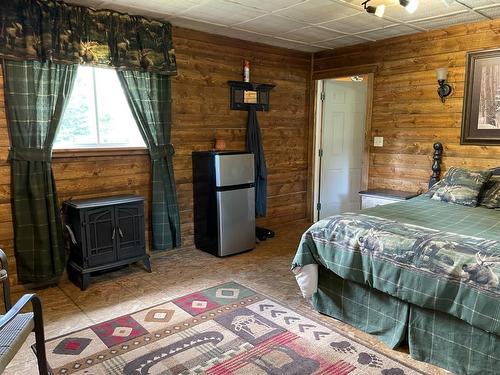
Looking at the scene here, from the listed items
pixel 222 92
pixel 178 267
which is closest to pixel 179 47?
pixel 222 92

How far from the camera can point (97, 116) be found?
349 centimetres

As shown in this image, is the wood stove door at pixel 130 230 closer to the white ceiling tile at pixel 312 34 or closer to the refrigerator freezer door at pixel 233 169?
the refrigerator freezer door at pixel 233 169

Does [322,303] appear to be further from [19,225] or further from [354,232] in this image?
[19,225]

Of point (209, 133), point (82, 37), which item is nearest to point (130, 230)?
point (209, 133)

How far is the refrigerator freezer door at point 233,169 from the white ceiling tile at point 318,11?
1452 millimetres

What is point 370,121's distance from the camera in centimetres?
456

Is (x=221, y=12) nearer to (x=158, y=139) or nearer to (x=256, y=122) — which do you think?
(x=158, y=139)

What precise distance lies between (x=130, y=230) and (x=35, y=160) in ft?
3.21

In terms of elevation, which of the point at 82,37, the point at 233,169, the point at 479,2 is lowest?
the point at 233,169

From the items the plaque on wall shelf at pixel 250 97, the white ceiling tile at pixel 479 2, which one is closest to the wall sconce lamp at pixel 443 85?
the white ceiling tile at pixel 479 2

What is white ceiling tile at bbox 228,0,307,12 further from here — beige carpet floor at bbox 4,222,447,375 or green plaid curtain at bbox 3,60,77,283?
beige carpet floor at bbox 4,222,447,375

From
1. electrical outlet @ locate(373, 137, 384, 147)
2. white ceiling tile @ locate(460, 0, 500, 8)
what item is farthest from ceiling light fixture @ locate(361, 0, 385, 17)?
electrical outlet @ locate(373, 137, 384, 147)

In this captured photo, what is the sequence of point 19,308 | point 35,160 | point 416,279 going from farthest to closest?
1. point 35,160
2. point 416,279
3. point 19,308

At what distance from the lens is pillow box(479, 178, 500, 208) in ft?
10.2
